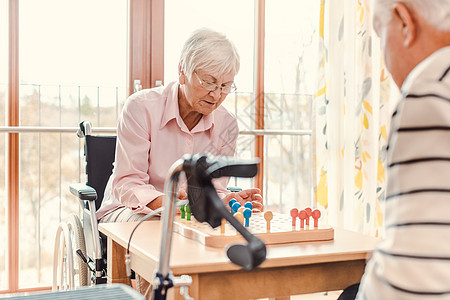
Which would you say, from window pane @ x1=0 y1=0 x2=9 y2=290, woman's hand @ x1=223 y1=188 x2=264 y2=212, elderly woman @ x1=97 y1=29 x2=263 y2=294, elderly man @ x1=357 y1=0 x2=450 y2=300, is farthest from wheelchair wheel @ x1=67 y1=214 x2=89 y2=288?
elderly man @ x1=357 y1=0 x2=450 y2=300

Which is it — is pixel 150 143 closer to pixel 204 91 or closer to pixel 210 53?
pixel 204 91

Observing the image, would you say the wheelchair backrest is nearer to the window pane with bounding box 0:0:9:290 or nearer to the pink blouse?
the pink blouse

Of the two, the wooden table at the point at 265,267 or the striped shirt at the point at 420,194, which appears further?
the wooden table at the point at 265,267

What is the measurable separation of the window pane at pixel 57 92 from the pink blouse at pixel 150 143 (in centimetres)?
99

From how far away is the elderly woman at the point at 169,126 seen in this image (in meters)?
1.97

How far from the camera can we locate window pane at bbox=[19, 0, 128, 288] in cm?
294

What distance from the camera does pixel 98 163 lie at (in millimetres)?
2363

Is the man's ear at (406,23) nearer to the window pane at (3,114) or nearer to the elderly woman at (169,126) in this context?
the elderly woman at (169,126)

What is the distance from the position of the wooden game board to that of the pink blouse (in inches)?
17.6

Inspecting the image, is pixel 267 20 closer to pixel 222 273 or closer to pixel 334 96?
pixel 334 96

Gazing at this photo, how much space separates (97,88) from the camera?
3.07 meters

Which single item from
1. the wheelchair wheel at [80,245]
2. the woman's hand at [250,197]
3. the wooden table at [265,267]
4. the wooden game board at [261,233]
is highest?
the woman's hand at [250,197]

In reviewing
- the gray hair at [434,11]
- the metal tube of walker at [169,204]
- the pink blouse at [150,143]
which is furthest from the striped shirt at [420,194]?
the pink blouse at [150,143]

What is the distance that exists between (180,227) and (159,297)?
78 centimetres
